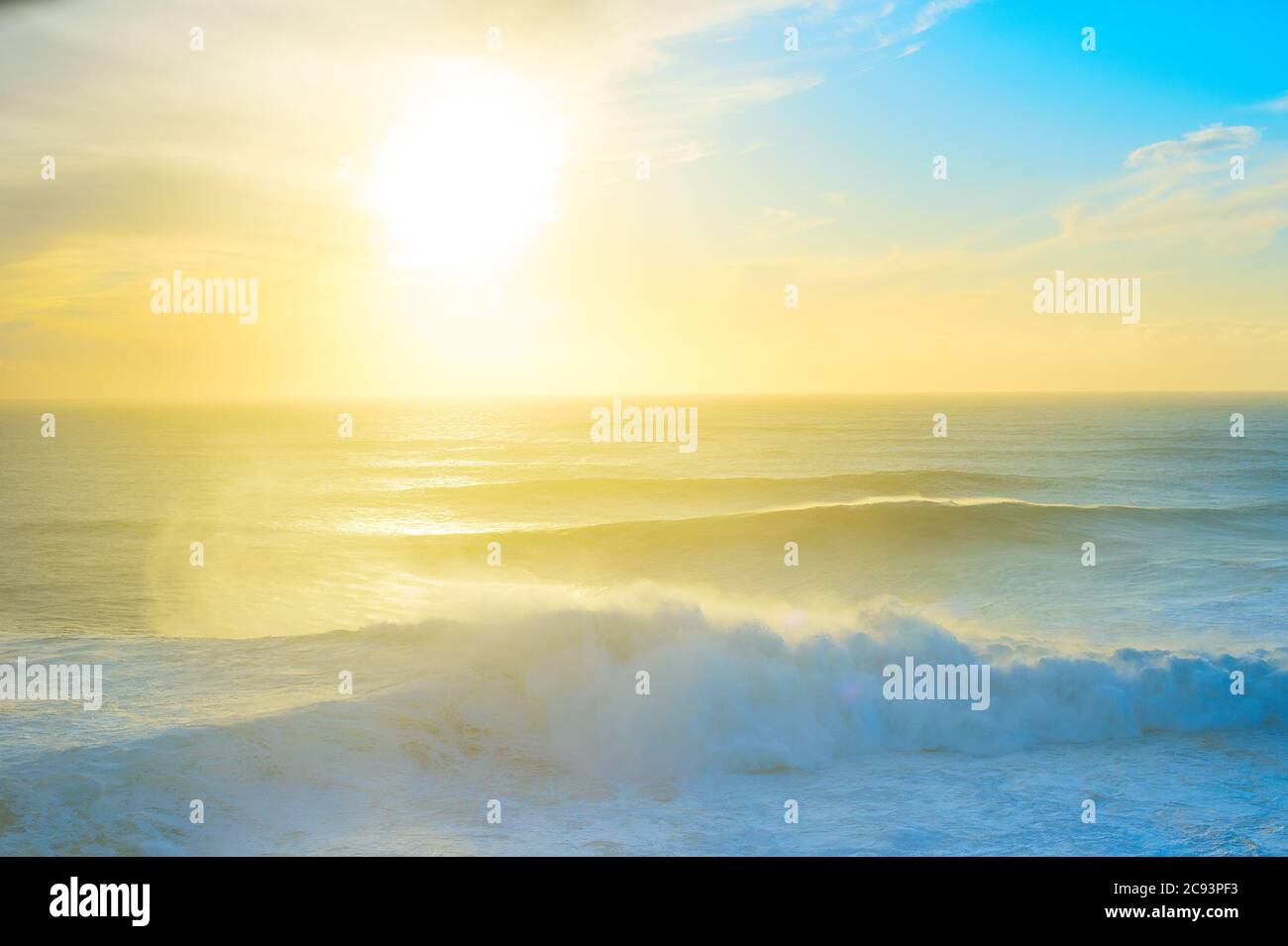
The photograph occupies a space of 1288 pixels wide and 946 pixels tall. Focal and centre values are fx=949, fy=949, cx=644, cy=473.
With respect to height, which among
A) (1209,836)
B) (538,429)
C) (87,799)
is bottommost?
(1209,836)

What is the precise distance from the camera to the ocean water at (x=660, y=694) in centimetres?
585

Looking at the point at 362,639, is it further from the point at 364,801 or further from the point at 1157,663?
the point at 1157,663

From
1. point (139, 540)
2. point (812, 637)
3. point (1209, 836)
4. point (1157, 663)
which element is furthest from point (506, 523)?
point (1209, 836)

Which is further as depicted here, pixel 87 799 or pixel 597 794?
pixel 597 794

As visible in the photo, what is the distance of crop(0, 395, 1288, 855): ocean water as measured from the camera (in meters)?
5.85

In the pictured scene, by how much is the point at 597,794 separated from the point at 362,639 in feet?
12.4

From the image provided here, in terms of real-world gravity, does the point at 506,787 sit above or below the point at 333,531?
below

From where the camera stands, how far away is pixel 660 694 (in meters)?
7.80

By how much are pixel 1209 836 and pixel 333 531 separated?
17771mm
